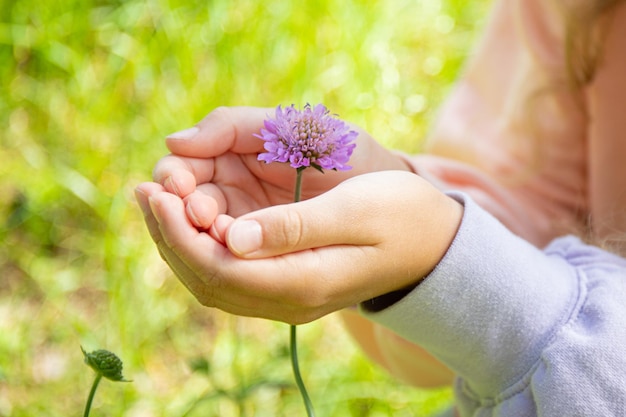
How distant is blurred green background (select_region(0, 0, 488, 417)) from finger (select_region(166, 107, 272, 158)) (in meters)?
0.35

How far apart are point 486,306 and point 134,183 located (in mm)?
629

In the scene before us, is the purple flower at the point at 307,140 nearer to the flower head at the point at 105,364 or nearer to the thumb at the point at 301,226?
the thumb at the point at 301,226

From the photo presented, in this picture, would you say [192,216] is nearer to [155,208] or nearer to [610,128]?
[155,208]

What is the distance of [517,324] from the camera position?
0.51 m

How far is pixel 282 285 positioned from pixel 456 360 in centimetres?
19

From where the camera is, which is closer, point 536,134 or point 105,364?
point 105,364

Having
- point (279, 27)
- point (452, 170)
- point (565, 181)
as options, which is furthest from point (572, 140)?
point (279, 27)

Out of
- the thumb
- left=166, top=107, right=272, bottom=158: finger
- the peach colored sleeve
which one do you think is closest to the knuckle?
the thumb

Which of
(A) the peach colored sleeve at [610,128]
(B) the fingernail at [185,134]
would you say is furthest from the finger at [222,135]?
(A) the peach colored sleeve at [610,128]

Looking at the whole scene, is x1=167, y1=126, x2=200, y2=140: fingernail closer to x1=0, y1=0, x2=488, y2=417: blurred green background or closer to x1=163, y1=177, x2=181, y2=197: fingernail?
x1=163, y1=177, x2=181, y2=197: fingernail

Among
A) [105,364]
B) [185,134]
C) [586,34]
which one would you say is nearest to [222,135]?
[185,134]

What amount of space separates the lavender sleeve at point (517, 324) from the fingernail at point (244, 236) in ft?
0.47

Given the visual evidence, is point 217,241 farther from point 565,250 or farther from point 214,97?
point 214,97

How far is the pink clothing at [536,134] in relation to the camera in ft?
2.61
